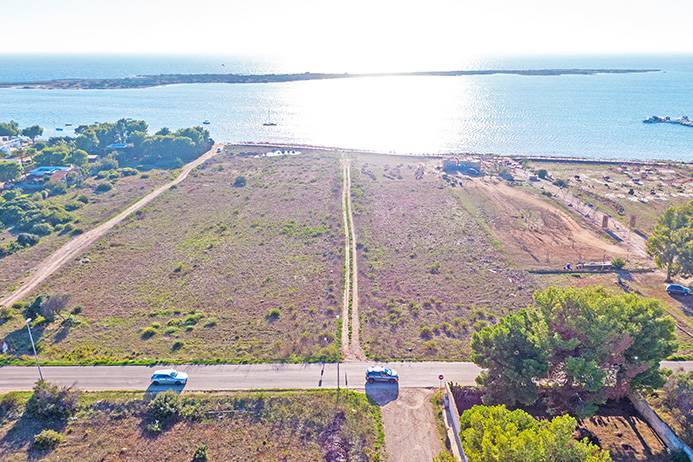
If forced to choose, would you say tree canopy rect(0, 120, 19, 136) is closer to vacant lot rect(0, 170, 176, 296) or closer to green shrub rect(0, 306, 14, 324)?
vacant lot rect(0, 170, 176, 296)

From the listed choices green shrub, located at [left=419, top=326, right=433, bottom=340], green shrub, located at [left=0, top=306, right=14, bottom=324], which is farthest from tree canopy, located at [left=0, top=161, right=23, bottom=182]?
green shrub, located at [left=419, top=326, right=433, bottom=340]

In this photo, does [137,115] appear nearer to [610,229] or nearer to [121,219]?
[121,219]

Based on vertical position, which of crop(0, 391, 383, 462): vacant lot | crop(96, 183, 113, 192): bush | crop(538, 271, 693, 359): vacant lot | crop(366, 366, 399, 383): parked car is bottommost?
crop(0, 391, 383, 462): vacant lot

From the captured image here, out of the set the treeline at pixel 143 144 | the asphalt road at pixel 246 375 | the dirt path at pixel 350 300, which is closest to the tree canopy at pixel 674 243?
the asphalt road at pixel 246 375

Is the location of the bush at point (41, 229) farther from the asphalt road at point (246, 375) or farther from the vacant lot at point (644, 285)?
the vacant lot at point (644, 285)

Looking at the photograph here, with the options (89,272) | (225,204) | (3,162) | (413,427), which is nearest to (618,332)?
(413,427)

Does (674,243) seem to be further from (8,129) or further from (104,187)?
(8,129)
